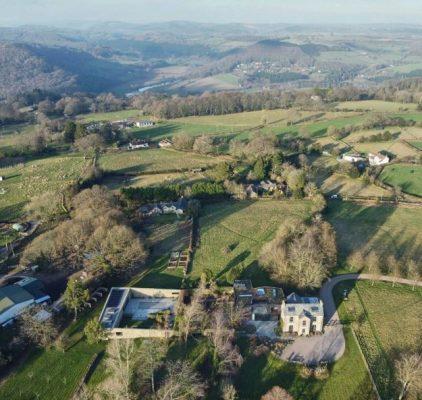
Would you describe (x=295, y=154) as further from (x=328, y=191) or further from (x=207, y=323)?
(x=207, y=323)

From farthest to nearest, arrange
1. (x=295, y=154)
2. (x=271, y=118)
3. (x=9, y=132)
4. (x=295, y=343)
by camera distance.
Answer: (x=271, y=118) < (x=9, y=132) < (x=295, y=154) < (x=295, y=343)

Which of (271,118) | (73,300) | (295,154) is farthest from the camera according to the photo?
(271,118)

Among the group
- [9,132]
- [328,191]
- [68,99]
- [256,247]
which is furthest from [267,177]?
[68,99]

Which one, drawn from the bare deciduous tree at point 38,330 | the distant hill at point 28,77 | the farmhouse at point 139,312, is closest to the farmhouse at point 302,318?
the farmhouse at point 139,312

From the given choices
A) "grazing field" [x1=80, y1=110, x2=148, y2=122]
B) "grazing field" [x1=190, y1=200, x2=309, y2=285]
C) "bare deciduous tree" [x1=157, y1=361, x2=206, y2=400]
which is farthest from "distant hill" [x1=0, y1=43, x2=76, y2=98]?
"bare deciduous tree" [x1=157, y1=361, x2=206, y2=400]

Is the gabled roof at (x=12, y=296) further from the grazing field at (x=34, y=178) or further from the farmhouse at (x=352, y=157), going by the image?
the farmhouse at (x=352, y=157)

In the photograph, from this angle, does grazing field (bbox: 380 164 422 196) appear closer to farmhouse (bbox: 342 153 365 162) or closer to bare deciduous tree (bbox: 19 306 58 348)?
farmhouse (bbox: 342 153 365 162)

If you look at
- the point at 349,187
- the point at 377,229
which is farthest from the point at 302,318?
the point at 349,187
